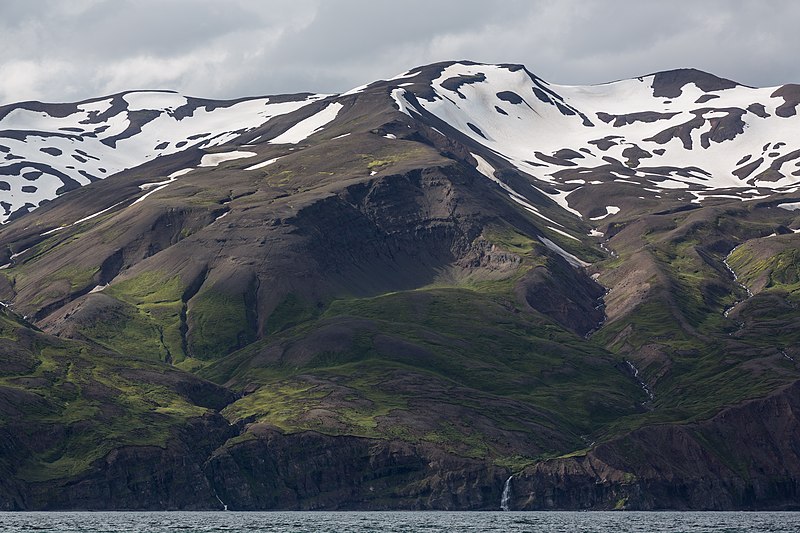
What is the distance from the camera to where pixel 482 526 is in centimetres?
16850

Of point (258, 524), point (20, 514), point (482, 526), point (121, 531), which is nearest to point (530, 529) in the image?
point (482, 526)

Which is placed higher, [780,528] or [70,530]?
[70,530]

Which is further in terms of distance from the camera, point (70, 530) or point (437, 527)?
point (437, 527)

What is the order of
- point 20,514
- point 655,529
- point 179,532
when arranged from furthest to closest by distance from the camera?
point 20,514 → point 655,529 → point 179,532

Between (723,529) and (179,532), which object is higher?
(179,532)

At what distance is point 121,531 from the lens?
148625 millimetres

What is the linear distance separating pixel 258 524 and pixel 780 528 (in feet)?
219

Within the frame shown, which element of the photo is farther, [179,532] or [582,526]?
[582,526]

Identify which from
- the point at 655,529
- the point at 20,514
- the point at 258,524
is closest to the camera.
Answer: the point at 655,529

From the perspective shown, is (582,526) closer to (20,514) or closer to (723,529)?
(723,529)

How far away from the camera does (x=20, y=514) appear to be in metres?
199

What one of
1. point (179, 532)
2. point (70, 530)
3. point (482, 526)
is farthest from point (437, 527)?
point (70, 530)

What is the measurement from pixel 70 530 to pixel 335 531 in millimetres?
30693

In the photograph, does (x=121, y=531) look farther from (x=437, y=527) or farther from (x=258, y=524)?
(x=437, y=527)
